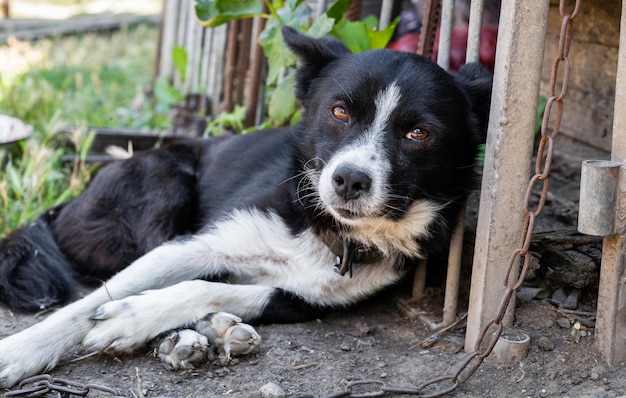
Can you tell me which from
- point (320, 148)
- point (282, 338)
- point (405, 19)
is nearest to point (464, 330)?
point (282, 338)

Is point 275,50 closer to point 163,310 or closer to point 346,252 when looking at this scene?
point 346,252

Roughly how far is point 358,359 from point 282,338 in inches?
13.8

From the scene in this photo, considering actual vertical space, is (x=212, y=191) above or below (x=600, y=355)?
above

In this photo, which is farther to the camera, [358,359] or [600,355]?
[358,359]

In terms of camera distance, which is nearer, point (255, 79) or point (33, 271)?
point (33, 271)

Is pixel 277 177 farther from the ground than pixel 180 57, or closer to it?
closer to it

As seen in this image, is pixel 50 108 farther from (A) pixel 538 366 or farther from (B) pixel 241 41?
(A) pixel 538 366

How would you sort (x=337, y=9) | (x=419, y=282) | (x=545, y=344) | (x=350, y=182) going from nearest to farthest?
(x=350, y=182)
(x=545, y=344)
(x=419, y=282)
(x=337, y=9)

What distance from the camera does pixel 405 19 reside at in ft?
18.8

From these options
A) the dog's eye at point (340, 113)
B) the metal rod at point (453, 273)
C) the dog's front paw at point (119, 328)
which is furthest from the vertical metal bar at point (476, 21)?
the dog's front paw at point (119, 328)

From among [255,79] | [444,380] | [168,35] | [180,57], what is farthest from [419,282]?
[168,35]

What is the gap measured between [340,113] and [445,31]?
2.25 ft

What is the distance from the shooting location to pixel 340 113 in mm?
3287

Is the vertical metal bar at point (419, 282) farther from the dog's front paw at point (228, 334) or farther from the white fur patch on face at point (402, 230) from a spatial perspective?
the dog's front paw at point (228, 334)
